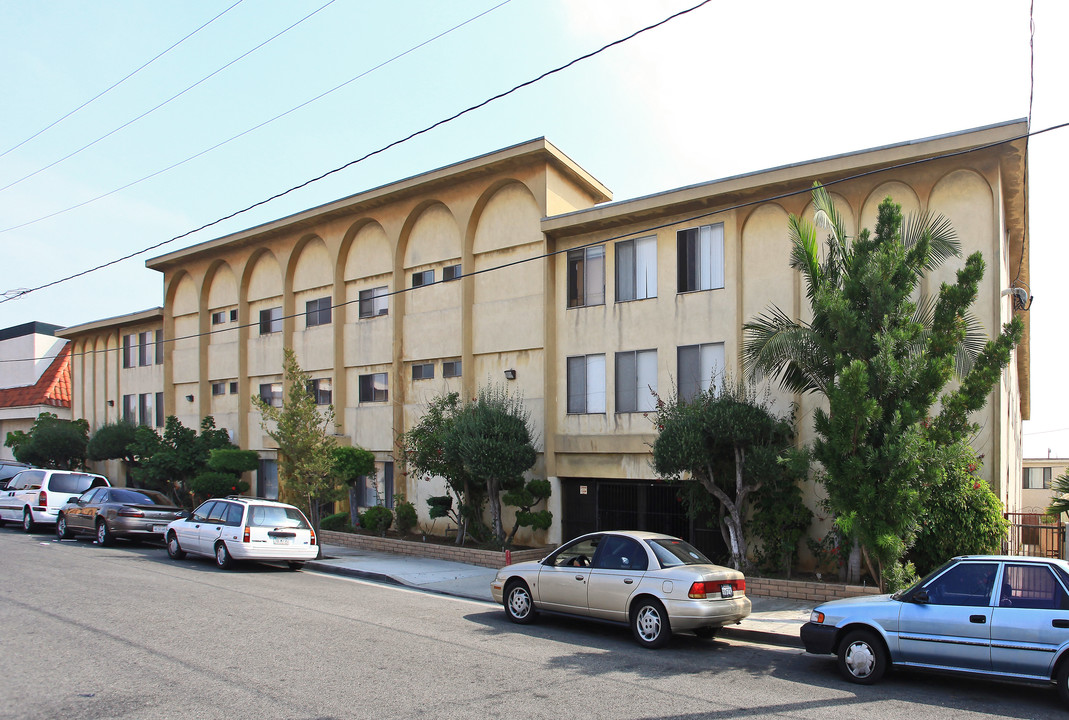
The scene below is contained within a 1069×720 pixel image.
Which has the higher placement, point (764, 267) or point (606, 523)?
point (764, 267)

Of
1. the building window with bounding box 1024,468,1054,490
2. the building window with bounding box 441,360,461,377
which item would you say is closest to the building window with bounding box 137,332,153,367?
the building window with bounding box 441,360,461,377

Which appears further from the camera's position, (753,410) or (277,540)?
(277,540)

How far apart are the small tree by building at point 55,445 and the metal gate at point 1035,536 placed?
35065mm

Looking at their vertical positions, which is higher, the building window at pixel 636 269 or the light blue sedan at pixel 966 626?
the building window at pixel 636 269

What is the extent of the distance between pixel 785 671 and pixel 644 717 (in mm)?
2918

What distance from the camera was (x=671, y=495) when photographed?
59.2 ft

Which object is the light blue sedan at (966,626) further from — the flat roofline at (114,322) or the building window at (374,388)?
the flat roofline at (114,322)

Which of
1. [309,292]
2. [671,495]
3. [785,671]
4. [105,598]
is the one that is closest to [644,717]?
[785,671]

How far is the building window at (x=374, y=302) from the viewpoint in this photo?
24.4 metres

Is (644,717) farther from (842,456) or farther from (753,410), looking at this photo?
(753,410)

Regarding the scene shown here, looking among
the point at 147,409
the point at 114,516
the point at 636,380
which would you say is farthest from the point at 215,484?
the point at 636,380

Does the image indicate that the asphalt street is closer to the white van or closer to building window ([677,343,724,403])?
building window ([677,343,724,403])

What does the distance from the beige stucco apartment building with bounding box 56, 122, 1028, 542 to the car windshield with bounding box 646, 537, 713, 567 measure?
5959 mm

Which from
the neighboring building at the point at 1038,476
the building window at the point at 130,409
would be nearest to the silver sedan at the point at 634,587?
the building window at the point at 130,409
